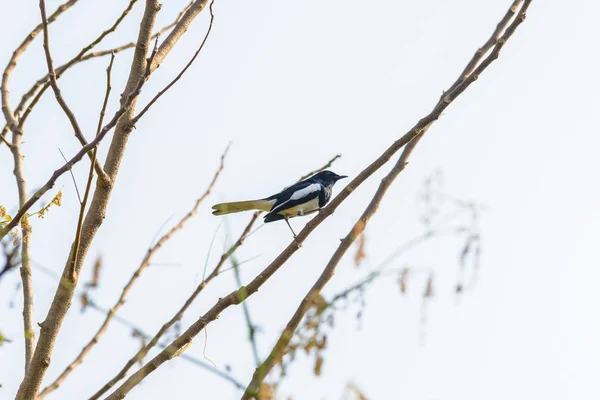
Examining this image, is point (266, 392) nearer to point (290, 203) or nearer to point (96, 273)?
point (96, 273)

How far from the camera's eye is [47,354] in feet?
11.3

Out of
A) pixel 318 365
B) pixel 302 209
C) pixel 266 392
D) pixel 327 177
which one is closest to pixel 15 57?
pixel 318 365

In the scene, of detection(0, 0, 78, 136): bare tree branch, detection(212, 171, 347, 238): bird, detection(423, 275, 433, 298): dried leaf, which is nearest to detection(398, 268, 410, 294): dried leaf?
detection(423, 275, 433, 298): dried leaf

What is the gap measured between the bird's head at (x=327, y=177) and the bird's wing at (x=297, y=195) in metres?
0.32

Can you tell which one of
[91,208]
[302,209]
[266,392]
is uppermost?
[302,209]

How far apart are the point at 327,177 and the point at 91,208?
5853mm

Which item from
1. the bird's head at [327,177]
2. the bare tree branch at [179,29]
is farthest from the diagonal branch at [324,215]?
the bird's head at [327,177]

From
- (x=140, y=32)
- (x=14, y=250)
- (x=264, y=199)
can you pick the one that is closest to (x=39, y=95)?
(x=140, y=32)

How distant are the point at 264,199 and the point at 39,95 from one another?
4.64 m

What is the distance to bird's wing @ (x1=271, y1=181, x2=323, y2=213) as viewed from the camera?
836cm

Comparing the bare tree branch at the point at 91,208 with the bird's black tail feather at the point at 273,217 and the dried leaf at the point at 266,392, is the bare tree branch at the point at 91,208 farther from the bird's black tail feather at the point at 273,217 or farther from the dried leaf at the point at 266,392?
the bird's black tail feather at the point at 273,217

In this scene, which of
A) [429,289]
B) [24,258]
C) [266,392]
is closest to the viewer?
[266,392]

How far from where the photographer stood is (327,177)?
944 cm

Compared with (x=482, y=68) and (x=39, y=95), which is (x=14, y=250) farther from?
(x=482, y=68)
